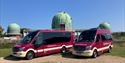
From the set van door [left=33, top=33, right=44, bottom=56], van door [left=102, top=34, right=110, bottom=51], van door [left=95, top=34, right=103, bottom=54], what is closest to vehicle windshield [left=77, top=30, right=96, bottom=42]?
van door [left=95, top=34, right=103, bottom=54]

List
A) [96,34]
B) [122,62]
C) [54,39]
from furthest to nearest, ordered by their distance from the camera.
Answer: [54,39] < [96,34] < [122,62]

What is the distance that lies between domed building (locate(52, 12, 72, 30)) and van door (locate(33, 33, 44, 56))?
37713 mm

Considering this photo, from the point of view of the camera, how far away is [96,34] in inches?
541

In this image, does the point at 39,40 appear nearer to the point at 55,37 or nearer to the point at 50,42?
the point at 50,42

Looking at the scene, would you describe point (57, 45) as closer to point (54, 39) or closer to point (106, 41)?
point (54, 39)

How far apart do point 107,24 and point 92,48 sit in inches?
2153

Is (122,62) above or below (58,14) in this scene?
below

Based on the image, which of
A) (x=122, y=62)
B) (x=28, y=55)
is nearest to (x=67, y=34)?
(x=28, y=55)

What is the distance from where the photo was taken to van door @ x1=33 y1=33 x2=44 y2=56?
44.4 feet

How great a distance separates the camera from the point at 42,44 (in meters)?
14.1

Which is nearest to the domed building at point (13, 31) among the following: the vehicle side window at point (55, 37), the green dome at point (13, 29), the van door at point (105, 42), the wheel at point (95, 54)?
the green dome at point (13, 29)

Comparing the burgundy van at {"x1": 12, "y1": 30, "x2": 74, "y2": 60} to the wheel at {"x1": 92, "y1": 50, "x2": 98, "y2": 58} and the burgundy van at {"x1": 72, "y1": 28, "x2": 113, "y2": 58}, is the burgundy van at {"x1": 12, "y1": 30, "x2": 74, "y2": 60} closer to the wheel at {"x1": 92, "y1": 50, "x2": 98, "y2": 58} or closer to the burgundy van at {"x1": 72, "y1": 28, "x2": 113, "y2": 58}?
the burgundy van at {"x1": 72, "y1": 28, "x2": 113, "y2": 58}

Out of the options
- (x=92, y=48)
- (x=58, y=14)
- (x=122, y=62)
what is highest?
(x=58, y=14)

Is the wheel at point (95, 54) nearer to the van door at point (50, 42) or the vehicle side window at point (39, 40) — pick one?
the van door at point (50, 42)
